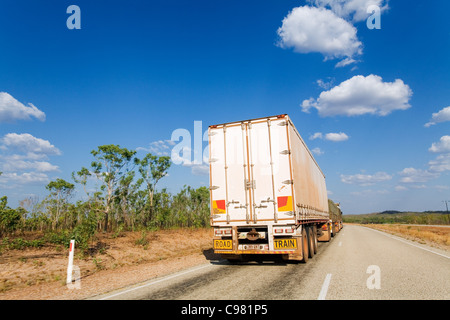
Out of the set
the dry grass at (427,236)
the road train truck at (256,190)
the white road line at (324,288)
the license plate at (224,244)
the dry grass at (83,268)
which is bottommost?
the dry grass at (427,236)

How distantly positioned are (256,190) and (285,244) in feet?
6.33

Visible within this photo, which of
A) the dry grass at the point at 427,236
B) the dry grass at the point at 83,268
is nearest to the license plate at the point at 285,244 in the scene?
the dry grass at the point at 83,268

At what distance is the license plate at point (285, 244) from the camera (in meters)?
8.10

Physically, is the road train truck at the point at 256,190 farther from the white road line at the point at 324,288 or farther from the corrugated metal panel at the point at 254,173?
the white road line at the point at 324,288

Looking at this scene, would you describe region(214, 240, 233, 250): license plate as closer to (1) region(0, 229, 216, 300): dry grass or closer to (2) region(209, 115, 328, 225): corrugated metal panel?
(2) region(209, 115, 328, 225): corrugated metal panel

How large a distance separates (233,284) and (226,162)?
14.0ft

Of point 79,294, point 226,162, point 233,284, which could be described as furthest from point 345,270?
point 79,294

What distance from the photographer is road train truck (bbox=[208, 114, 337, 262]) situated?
830 cm

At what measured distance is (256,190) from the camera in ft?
28.6

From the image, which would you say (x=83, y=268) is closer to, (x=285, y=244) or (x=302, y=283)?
(x=285, y=244)

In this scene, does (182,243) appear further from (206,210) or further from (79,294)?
(206,210)

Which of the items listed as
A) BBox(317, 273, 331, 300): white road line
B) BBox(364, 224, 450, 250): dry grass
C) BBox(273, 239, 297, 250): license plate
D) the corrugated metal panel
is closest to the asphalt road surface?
BBox(317, 273, 331, 300): white road line

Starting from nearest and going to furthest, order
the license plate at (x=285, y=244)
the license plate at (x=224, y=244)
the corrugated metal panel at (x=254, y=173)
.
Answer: the license plate at (x=285, y=244) → the corrugated metal panel at (x=254, y=173) → the license plate at (x=224, y=244)
